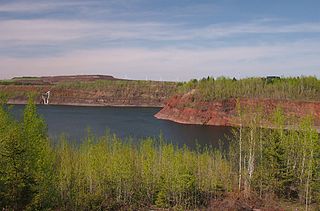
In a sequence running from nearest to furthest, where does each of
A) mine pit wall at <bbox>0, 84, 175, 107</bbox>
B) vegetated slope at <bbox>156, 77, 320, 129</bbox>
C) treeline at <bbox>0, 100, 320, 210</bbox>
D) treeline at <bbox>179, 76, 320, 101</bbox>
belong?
treeline at <bbox>0, 100, 320, 210</bbox> → vegetated slope at <bbox>156, 77, 320, 129</bbox> → treeline at <bbox>179, 76, 320, 101</bbox> → mine pit wall at <bbox>0, 84, 175, 107</bbox>

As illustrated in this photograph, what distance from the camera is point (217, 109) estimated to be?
113938mm

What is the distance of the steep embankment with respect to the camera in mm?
103625

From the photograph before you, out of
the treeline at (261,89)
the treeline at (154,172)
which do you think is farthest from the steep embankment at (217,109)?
the treeline at (154,172)

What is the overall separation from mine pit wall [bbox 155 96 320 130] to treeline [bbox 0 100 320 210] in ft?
219

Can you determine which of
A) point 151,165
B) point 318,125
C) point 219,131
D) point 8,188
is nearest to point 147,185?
point 151,165

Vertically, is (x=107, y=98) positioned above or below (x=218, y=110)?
above

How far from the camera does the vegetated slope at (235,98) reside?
107m

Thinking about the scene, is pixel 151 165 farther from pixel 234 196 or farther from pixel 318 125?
pixel 318 125

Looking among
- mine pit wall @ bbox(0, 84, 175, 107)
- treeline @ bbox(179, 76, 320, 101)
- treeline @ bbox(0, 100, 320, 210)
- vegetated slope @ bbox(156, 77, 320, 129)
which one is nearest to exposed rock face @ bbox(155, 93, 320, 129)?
vegetated slope @ bbox(156, 77, 320, 129)

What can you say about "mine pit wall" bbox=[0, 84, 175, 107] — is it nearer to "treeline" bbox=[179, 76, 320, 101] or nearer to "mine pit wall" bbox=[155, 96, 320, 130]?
"treeline" bbox=[179, 76, 320, 101]

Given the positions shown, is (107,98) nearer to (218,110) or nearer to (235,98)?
(235,98)

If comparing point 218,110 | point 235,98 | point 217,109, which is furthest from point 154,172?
point 235,98

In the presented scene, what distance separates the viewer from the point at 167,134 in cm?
8512

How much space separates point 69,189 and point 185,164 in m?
9.53
